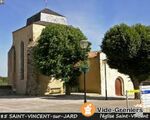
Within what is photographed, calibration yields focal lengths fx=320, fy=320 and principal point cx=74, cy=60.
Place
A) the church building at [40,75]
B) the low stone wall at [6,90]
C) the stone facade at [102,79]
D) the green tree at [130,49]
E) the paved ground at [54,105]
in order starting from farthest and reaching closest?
the low stone wall at [6,90], the church building at [40,75], the stone facade at [102,79], the green tree at [130,49], the paved ground at [54,105]

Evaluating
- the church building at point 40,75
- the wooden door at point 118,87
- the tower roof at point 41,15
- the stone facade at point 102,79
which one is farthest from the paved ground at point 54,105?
the tower roof at point 41,15

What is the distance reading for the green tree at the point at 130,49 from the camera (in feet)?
95.0

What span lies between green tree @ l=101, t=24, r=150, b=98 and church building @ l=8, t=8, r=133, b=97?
9.34 metres

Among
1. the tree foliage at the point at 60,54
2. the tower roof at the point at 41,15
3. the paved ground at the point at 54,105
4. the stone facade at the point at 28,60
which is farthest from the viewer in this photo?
the tower roof at the point at 41,15

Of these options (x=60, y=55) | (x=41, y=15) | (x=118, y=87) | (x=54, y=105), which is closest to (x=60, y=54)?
(x=60, y=55)

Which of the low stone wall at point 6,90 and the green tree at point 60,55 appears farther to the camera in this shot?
the low stone wall at point 6,90

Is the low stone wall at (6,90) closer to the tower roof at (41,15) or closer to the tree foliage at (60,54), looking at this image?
the tower roof at (41,15)

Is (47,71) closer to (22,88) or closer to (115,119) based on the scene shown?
(22,88)

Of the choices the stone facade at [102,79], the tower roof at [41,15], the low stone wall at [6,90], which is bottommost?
the low stone wall at [6,90]

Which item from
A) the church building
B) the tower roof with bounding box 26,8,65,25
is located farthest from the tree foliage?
the tower roof with bounding box 26,8,65,25

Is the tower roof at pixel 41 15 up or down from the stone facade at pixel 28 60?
up

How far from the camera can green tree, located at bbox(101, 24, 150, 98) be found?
29.0 m

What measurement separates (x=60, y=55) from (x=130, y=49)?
31.5ft

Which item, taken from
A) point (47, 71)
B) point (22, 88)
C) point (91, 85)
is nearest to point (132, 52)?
point (47, 71)
